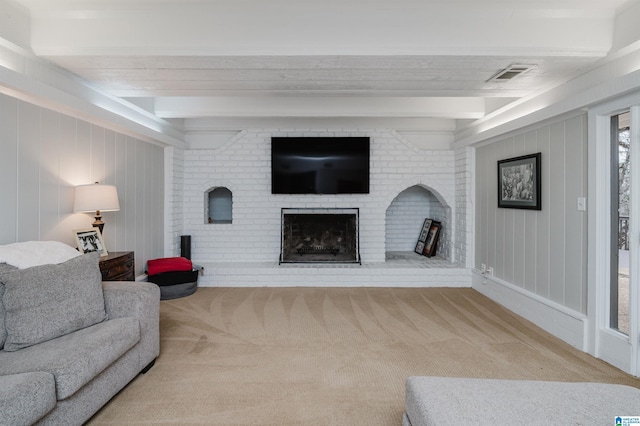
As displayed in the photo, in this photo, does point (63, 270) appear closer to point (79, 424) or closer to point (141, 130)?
point (79, 424)

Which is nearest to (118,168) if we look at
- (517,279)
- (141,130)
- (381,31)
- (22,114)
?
(141,130)

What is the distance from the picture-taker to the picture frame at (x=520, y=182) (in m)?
3.21

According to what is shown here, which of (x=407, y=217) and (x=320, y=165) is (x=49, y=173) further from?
(x=407, y=217)

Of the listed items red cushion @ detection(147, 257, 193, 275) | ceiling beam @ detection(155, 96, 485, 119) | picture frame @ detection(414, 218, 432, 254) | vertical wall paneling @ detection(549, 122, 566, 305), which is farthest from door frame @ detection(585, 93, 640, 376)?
red cushion @ detection(147, 257, 193, 275)

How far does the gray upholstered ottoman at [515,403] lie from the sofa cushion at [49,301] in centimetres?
185

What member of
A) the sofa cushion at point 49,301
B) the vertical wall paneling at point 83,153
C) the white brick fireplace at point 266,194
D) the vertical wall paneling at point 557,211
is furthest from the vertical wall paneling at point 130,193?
the vertical wall paneling at point 557,211

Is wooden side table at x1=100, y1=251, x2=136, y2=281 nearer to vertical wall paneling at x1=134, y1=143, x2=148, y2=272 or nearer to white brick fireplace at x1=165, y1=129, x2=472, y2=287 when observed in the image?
vertical wall paneling at x1=134, y1=143, x2=148, y2=272

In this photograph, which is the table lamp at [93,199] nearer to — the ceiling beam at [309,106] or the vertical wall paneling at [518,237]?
the ceiling beam at [309,106]

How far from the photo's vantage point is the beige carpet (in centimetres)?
188

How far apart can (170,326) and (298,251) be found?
2282 millimetres

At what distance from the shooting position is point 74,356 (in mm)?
1601

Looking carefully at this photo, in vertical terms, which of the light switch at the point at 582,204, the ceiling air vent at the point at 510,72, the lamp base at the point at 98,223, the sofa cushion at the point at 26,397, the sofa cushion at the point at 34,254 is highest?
the ceiling air vent at the point at 510,72

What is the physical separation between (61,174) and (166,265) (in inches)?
64.0

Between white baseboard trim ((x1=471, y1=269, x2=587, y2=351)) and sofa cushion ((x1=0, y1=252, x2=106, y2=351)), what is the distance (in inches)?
137
